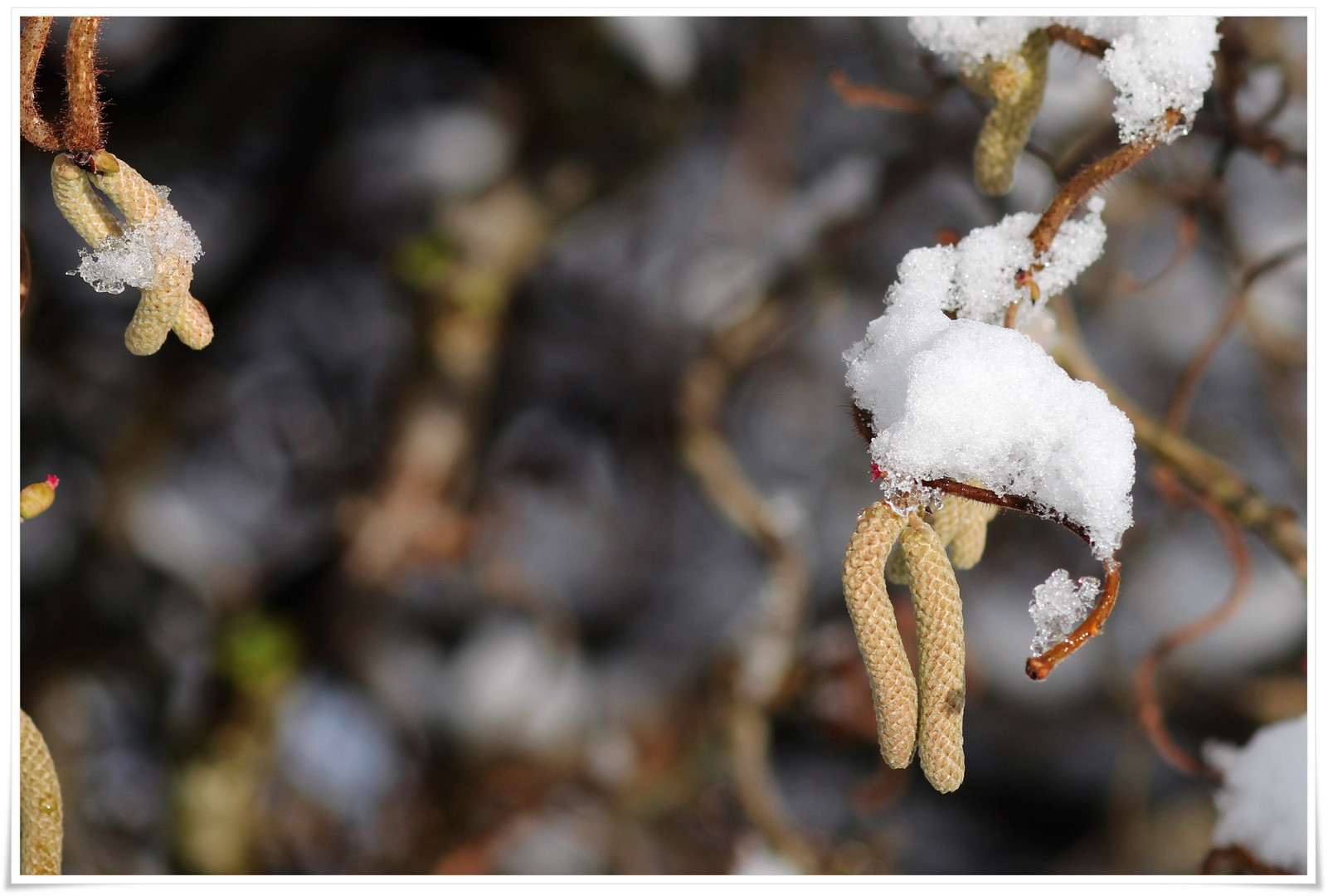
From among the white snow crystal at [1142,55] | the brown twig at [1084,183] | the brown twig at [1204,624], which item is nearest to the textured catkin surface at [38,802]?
the brown twig at [1084,183]

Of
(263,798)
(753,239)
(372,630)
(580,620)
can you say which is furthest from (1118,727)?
(263,798)

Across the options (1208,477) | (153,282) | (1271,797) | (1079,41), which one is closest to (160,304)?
(153,282)

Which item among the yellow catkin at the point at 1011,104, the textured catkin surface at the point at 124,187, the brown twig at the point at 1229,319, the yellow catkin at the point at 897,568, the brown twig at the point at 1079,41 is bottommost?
the yellow catkin at the point at 897,568

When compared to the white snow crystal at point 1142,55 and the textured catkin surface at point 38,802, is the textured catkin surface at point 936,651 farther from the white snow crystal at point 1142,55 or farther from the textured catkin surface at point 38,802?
the textured catkin surface at point 38,802

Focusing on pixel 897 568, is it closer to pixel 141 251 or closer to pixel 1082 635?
pixel 1082 635

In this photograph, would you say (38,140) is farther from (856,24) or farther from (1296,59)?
(856,24)
